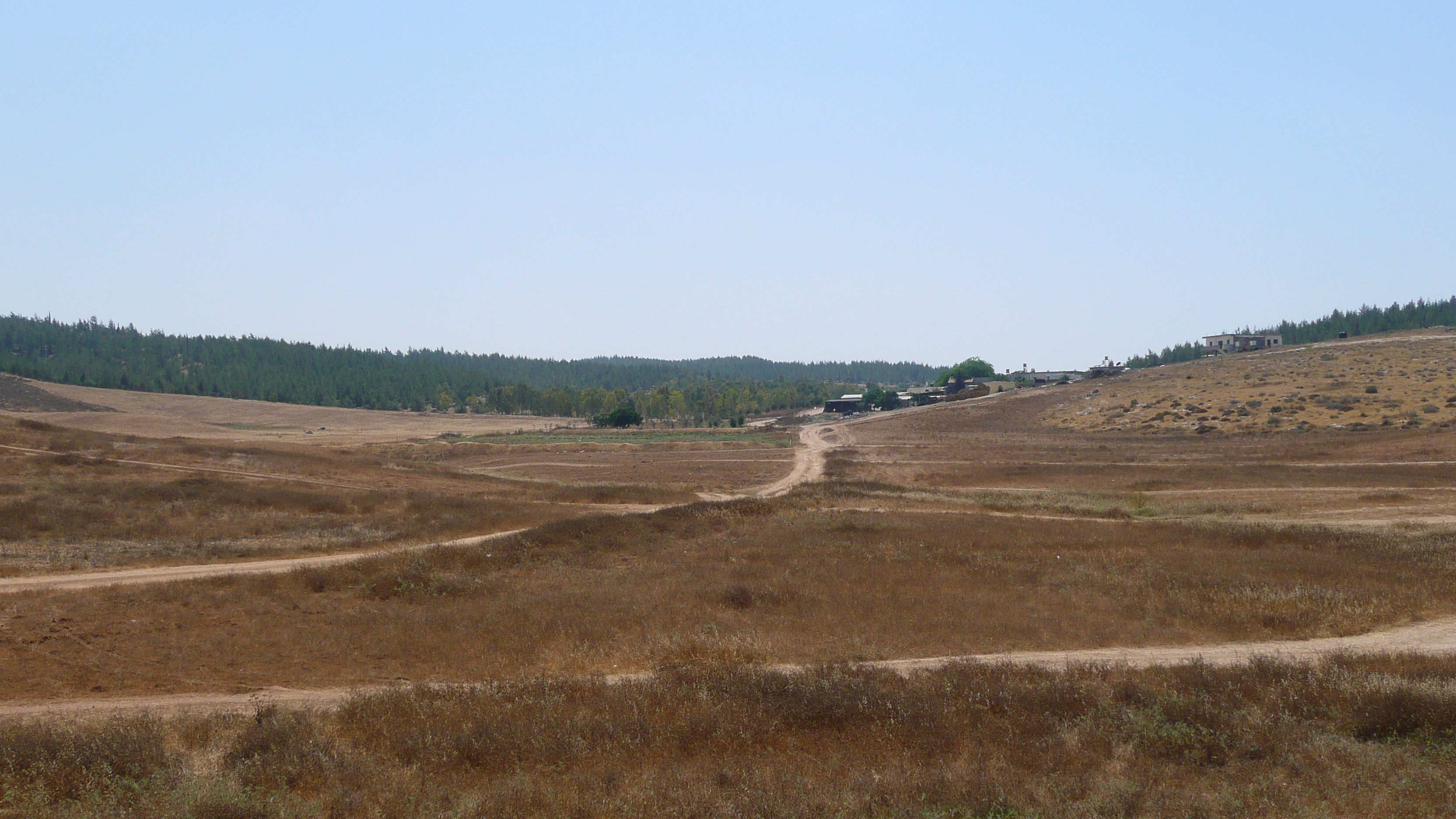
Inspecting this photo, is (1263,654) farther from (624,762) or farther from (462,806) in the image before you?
(462,806)

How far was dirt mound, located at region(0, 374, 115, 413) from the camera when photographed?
382 ft

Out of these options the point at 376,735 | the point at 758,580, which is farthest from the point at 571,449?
the point at 376,735

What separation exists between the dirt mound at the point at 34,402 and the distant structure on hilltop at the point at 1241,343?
618 feet

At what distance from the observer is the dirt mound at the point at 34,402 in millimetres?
116375

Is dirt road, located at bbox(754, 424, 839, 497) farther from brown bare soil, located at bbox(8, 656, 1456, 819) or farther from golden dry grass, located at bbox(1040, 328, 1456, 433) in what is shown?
brown bare soil, located at bbox(8, 656, 1456, 819)

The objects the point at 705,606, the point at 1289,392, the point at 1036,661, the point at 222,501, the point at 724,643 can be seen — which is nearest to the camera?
the point at 1036,661

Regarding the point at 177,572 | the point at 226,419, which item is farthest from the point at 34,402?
the point at 177,572

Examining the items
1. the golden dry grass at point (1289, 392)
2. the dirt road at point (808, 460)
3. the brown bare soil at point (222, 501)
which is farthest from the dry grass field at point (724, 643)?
the golden dry grass at point (1289, 392)

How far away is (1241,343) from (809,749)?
546 ft

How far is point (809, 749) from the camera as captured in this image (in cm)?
1142

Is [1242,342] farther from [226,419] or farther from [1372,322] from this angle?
[226,419]

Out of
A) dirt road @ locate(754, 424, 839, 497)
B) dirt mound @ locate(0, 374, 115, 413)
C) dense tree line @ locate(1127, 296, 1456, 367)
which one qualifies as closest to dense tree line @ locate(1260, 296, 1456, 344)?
dense tree line @ locate(1127, 296, 1456, 367)

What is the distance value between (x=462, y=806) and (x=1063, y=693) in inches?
358

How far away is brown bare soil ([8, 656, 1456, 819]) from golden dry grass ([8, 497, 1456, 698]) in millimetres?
3530
